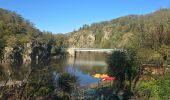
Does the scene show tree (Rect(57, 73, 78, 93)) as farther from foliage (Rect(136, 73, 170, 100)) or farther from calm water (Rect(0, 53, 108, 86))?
foliage (Rect(136, 73, 170, 100))

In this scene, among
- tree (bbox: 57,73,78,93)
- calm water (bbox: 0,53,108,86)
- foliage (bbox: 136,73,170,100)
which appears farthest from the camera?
tree (bbox: 57,73,78,93)

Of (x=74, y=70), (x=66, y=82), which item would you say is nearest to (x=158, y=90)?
(x=66, y=82)

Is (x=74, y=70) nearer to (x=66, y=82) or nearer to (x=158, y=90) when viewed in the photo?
(x=66, y=82)

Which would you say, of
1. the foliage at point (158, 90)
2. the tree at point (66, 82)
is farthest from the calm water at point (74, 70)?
the foliage at point (158, 90)

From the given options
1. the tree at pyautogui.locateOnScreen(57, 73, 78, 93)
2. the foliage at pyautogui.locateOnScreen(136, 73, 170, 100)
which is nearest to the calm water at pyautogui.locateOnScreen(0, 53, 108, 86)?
the tree at pyautogui.locateOnScreen(57, 73, 78, 93)

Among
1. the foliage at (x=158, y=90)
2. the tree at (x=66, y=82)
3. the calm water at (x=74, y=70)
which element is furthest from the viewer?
the tree at (x=66, y=82)

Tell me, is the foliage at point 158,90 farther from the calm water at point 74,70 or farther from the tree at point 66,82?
the calm water at point 74,70

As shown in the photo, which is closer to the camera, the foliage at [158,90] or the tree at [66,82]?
the foliage at [158,90]

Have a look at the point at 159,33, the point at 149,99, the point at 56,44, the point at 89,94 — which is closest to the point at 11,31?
the point at 56,44

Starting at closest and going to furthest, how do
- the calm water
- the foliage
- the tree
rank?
the calm water, the foliage, the tree

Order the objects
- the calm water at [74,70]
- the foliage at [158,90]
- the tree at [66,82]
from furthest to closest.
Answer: the tree at [66,82], the foliage at [158,90], the calm water at [74,70]

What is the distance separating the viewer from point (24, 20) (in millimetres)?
161625

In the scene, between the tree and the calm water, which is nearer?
the calm water

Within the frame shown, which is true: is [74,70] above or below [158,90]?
below
